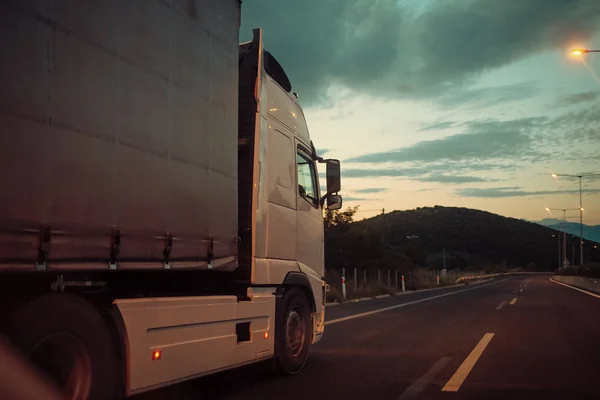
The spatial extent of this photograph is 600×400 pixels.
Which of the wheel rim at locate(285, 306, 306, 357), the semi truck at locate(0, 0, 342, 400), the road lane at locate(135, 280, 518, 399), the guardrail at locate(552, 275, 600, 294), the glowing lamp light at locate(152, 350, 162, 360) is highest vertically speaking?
the semi truck at locate(0, 0, 342, 400)

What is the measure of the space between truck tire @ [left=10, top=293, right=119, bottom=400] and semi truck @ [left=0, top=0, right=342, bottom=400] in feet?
0.03

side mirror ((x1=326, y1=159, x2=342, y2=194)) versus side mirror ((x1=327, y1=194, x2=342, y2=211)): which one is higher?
side mirror ((x1=326, y1=159, x2=342, y2=194))

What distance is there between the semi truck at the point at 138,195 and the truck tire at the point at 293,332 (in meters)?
0.04

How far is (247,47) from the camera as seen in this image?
22.9ft

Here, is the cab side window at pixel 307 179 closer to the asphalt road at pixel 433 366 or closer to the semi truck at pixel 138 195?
the semi truck at pixel 138 195

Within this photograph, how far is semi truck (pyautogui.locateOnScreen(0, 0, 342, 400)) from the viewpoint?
11.8 feet

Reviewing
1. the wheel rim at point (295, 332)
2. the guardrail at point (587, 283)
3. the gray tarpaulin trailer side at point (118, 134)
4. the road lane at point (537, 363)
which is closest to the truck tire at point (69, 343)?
the gray tarpaulin trailer side at point (118, 134)

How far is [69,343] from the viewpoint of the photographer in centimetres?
400

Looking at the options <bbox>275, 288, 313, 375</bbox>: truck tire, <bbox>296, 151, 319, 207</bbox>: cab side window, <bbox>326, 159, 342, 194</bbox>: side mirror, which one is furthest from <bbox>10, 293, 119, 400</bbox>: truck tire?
<bbox>326, 159, 342, 194</bbox>: side mirror

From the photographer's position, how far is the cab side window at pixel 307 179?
26.0ft

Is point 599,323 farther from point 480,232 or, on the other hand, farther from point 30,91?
point 480,232

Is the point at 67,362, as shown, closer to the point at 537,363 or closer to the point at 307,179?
the point at 307,179

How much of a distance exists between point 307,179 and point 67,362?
15.8ft

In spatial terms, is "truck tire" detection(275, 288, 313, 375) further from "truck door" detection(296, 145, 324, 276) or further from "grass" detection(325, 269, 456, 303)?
"grass" detection(325, 269, 456, 303)
